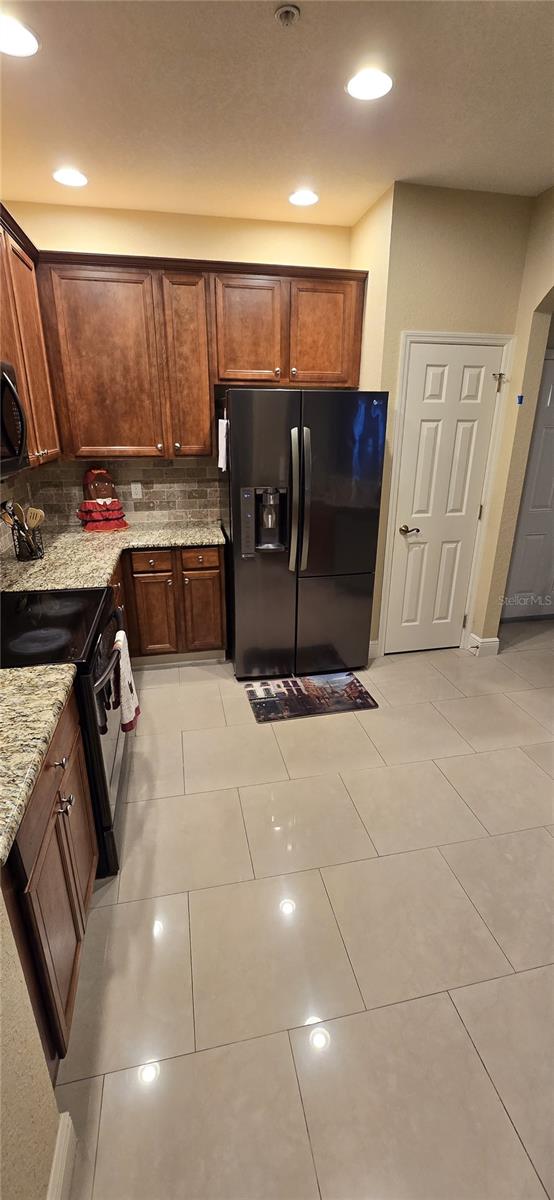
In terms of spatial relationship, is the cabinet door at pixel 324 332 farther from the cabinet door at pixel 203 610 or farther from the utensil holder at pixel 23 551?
the utensil holder at pixel 23 551

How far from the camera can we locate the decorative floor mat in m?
2.98

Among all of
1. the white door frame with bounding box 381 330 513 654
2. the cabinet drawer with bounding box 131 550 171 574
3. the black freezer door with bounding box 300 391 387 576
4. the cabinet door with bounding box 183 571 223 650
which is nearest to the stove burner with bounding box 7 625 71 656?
the cabinet drawer with bounding box 131 550 171 574

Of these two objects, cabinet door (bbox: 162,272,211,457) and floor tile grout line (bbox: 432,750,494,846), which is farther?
cabinet door (bbox: 162,272,211,457)

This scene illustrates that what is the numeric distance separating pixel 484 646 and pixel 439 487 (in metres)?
1.18

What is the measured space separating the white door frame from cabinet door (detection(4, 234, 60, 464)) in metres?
1.97

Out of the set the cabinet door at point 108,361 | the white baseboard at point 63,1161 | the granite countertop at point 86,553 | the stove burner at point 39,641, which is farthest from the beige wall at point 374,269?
the white baseboard at point 63,1161

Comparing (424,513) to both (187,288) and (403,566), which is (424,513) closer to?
(403,566)

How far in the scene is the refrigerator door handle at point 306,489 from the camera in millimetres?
2781

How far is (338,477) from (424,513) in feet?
2.53

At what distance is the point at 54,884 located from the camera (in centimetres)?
130

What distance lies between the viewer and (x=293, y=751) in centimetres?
262

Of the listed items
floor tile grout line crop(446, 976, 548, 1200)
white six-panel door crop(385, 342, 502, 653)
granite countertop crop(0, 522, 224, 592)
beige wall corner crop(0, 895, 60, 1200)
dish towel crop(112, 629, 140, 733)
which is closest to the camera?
beige wall corner crop(0, 895, 60, 1200)

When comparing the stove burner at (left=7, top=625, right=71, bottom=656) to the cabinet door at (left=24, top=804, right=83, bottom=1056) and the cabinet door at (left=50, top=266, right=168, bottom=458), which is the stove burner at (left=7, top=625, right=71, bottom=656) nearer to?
the cabinet door at (left=24, top=804, right=83, bottom=1056)

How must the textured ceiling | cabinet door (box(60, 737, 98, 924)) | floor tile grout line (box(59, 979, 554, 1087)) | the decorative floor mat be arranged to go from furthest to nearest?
the decorative floor mat
the textured ceiling
cabinet door (box(60, 737, 98, 924))
floor tile grout line (box(59, 979, 554, 1087))
